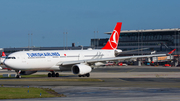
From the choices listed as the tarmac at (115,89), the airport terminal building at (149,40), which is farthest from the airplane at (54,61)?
the airport terminal building at (149,40)

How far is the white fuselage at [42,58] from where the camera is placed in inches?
1559

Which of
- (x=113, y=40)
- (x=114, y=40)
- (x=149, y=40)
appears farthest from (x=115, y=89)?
(x=149, y=40)

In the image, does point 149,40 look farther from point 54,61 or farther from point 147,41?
point 54,61

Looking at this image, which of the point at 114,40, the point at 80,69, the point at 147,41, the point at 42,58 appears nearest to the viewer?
the point at 80,69

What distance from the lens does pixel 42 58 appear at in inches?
1661

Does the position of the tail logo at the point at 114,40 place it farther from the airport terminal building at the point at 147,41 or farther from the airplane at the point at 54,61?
the airport terminal building at the point at 147,41

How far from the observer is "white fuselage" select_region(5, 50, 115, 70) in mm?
39594

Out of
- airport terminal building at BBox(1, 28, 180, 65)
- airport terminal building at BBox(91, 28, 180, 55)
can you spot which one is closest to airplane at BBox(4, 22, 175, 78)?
airport terminal building at BBox(1, 28, 180, 65)

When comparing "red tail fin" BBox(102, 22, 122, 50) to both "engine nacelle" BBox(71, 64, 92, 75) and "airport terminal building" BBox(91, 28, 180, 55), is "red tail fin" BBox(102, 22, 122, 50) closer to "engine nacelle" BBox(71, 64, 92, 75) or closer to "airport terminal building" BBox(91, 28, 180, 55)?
"engine nacelle" BBox(71, 64, 92, 75)

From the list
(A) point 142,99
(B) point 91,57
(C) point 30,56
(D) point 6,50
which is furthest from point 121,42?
(A) point 142,99

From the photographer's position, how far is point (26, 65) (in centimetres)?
4034

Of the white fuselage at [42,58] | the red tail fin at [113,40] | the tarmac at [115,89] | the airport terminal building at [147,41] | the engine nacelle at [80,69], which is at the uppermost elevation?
the airport terminal building at [147,41]

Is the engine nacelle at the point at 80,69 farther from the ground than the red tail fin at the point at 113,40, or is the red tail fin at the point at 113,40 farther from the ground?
the red tail fin at the point at 113,40

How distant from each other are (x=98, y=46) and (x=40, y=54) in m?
101
